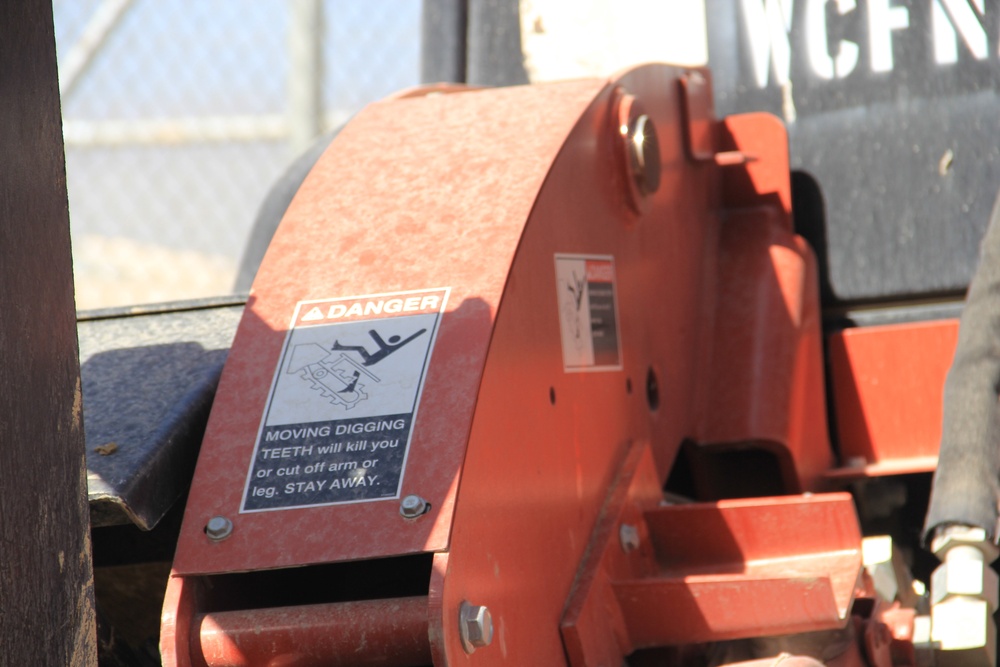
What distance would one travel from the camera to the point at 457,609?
117 cm

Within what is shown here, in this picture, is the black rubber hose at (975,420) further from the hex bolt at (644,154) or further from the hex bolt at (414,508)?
the hex bolt at (414,508)

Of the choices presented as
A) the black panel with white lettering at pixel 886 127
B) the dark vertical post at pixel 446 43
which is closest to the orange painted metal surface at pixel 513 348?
the black panel with white lettering at pixel 886 127

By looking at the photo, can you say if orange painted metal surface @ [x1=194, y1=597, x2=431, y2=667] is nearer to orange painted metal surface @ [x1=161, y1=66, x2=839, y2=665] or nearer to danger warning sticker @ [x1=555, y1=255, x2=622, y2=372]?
orange painted metal surface @ [x1=161, y1=66, x2=839, y2=665]

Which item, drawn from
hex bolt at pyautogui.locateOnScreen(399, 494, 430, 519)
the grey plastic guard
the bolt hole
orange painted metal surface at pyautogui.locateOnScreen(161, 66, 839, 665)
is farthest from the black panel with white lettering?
hex bolt at pyautogui.locateOnScreen(399, 494, 430, 519)

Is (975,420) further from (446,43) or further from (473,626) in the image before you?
(446,43)

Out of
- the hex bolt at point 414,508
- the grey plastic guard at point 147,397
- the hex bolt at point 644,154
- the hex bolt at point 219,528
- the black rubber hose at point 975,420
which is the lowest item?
the black rubber hose at point 975,420

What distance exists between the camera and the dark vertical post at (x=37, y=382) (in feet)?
3.16

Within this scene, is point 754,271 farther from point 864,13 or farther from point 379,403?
point 379,403

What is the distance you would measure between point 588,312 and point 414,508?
462mm

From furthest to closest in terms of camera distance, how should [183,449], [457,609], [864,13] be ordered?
1. [864,13]
2. [183,449]
3. [457,609]

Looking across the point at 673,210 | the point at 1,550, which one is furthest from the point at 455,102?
the point at 1,550

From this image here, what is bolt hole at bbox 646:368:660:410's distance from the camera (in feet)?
5.88

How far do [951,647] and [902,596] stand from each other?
0.96 ft

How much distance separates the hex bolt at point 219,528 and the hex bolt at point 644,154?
73 cm
